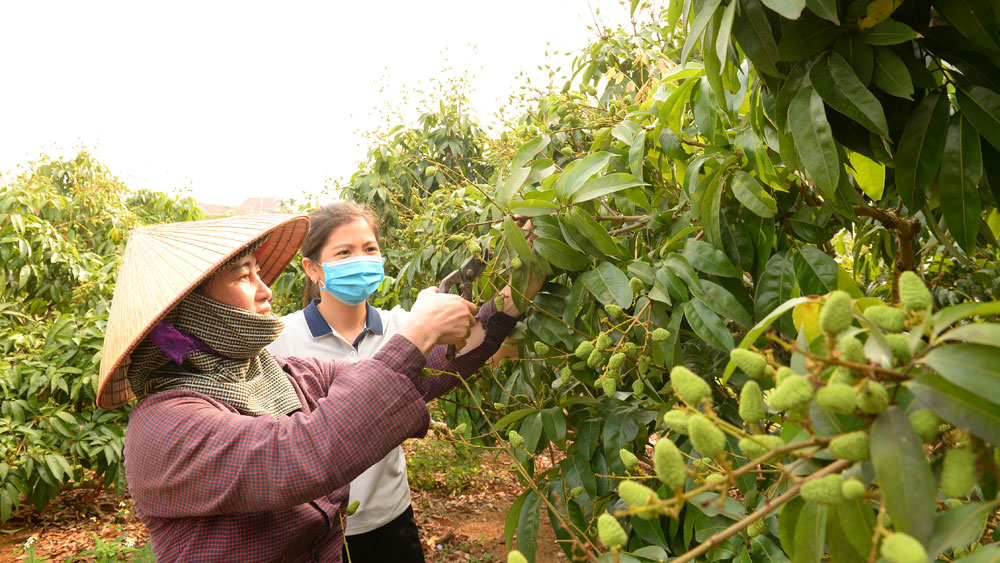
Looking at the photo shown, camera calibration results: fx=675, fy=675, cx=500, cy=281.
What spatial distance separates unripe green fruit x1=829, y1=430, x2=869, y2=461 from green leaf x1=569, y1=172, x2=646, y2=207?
83 cm

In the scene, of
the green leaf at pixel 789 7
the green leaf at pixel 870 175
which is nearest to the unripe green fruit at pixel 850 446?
the green leaf at pixel 789 7

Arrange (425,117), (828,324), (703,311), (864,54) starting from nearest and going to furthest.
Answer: (828,324) → (864,54) → (703,311) → (425,117)

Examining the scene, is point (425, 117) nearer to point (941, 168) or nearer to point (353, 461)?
point (353, 461)

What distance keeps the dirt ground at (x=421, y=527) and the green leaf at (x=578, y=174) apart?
2734 mm

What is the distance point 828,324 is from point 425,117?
501cm

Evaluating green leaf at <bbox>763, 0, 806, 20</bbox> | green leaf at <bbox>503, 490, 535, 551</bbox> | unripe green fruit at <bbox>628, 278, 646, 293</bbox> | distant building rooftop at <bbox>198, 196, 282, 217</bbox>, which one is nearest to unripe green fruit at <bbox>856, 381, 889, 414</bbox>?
green leaf at <bbox>763, 0, 806, 20</bbox>

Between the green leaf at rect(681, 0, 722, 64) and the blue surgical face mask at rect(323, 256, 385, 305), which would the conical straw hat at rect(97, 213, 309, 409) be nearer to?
the blue surgical face mask at rect(323, 256, 385, 305)

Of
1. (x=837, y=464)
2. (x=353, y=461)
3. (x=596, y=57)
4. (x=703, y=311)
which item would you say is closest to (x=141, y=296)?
(x=353, y=461)

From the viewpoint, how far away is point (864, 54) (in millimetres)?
858

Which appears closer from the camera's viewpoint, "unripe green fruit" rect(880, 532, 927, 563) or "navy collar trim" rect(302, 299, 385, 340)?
"unripe green fruit" rect(880, 532, 927, 563)

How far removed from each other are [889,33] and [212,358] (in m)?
1.34

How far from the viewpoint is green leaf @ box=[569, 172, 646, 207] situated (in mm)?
1264

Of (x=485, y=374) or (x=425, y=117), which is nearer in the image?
(x=485, y=374)

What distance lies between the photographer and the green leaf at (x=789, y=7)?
2.34 ft
